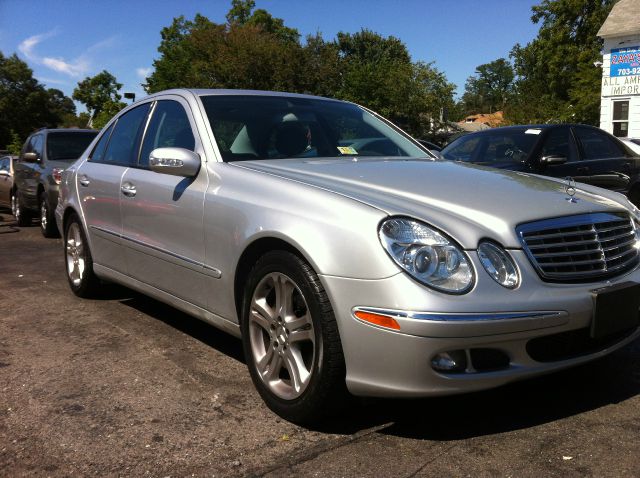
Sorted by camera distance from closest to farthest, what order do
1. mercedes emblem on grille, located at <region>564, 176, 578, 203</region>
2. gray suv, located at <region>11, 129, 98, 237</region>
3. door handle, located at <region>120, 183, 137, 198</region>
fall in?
mercedes emblem on grille, located at <region>564, 176, 578, 203</region> < door handle, located at <region>120, 183, 137, 198</region> < gray suv, located at <region>11, 129, 98, 237</region>

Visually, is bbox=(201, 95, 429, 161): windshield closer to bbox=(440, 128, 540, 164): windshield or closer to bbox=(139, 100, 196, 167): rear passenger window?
bbox=(139, 100, 196, 167): rear passenger window

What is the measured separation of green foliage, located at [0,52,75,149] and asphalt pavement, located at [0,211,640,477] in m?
62.4

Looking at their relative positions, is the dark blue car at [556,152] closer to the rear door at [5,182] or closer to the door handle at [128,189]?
the door handle at [128,189]

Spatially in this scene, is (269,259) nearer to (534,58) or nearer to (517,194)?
(517,194)

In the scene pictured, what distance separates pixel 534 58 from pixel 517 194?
147 feet

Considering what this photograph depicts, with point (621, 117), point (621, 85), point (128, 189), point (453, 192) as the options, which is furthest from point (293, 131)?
point (621, 117)

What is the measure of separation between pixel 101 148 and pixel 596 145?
19.2 feet

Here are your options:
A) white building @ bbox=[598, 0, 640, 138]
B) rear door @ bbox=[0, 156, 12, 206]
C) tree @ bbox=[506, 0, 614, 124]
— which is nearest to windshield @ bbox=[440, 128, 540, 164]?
rear door @ bbox=[0, 156, 12, 206]

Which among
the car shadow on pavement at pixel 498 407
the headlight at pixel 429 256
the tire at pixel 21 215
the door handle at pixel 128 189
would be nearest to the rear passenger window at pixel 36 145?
the tire at pixel 21 215

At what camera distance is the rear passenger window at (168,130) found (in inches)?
158

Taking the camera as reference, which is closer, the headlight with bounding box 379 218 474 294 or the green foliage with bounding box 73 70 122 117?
the headlight with bounding box 379 218 474 294

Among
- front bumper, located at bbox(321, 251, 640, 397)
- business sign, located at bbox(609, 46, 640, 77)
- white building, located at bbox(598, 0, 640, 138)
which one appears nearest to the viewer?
front bumper, located at bbox(321, 251, 640, 397)

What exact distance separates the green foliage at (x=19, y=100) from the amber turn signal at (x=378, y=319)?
6403 cm

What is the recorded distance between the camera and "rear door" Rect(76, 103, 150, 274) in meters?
4.59
